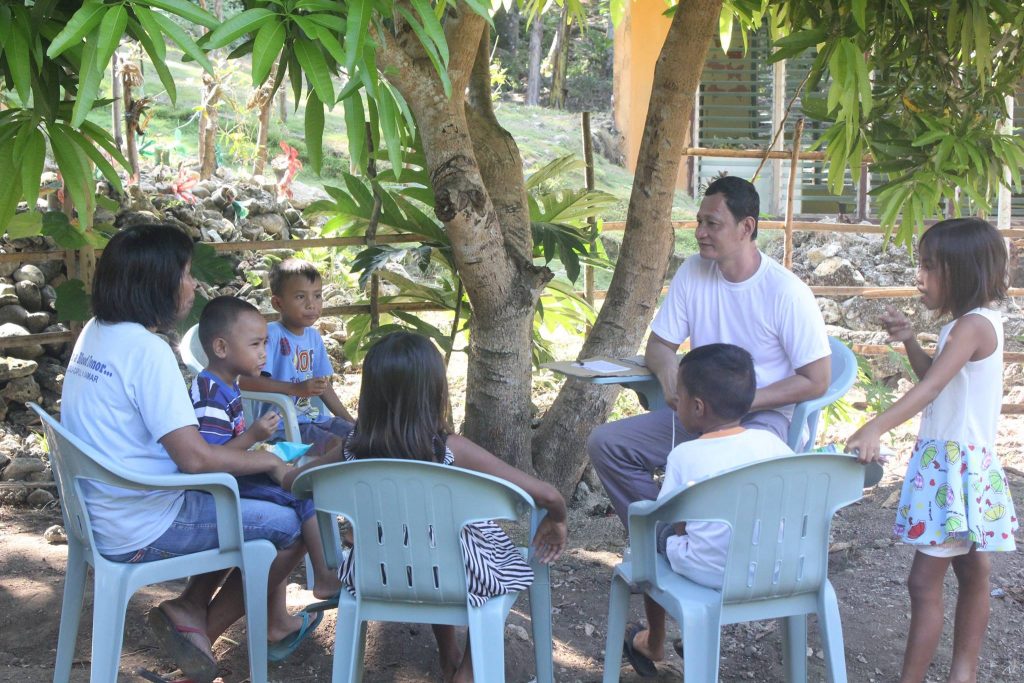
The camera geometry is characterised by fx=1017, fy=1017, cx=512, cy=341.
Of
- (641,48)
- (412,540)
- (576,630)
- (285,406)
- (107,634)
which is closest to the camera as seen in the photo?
(412,540)

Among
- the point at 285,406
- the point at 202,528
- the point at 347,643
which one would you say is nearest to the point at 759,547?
the point at 347,643

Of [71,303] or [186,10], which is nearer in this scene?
[186,10]

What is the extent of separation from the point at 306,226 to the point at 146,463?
5.77 m

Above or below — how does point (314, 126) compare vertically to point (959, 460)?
above

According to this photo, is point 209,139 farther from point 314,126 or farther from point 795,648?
point 795,648

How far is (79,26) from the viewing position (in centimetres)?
165

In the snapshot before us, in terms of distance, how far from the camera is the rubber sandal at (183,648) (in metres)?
2.43

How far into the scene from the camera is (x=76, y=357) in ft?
7.88

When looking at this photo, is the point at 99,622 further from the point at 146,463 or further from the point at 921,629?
the point at 921,629

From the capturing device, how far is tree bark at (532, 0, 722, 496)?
3.73m

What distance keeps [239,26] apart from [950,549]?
202 centimetres

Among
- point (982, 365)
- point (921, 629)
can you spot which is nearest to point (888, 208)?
point (982, 365)

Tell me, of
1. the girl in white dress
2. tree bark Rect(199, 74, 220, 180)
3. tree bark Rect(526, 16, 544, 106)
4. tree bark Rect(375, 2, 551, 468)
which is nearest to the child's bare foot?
tree bark Rect(375, 2, 551, 468)

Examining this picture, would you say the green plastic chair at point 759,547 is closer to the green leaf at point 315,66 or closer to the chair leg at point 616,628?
the chair leg at point 616,628
